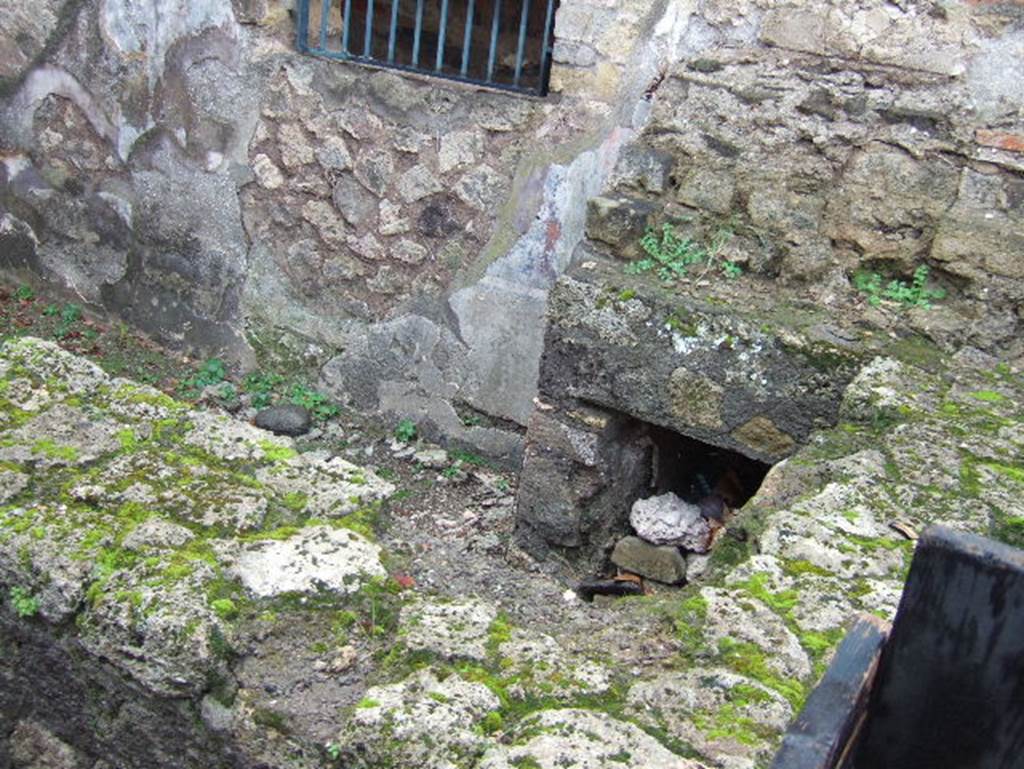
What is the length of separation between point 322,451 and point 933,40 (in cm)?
252

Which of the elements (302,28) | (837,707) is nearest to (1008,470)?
(837,707)

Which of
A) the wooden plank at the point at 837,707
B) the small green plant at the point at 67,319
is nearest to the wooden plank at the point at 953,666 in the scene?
the wooden plank at the point at 837,707

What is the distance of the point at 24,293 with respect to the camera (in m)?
4.83

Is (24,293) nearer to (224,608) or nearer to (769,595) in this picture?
(224,608)

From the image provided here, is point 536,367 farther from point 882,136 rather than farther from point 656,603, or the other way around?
point 656,603

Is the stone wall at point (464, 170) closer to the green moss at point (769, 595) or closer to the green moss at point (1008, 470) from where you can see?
the green moss at point (1008, 470)

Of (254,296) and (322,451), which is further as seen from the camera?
(254,296)

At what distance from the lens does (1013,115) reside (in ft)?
Answer: 9.41

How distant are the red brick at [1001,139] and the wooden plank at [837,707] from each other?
1979 mm

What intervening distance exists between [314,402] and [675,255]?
1871 millimetres

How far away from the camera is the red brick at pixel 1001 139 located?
287cm

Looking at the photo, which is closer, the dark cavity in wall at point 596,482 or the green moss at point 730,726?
the green moss at point 730,726

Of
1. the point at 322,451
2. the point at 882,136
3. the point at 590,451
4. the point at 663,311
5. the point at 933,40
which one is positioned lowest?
the point at 322,451

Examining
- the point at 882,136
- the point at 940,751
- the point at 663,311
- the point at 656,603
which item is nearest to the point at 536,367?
the point at 663,311
